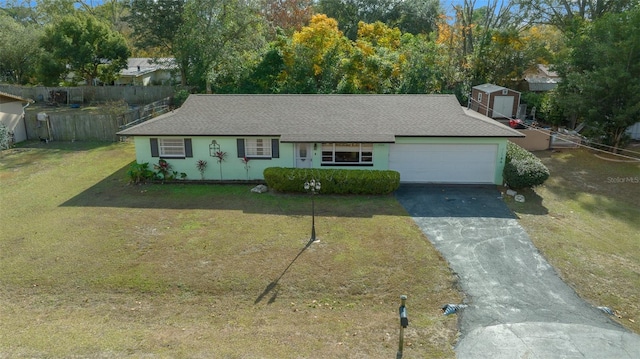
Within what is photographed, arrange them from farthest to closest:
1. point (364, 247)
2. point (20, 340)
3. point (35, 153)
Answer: point (35, 153) → point (364, 247) → point (20, 340)

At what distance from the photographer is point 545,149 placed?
82.3 ft

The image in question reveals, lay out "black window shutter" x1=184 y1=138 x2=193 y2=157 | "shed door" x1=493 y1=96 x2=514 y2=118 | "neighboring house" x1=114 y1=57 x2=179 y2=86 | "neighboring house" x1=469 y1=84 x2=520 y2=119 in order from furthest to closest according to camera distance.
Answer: "neighboring house" x1=114 y1=57 x2=179 y2=86
"shed door" x1=493 y1=96 x2=514 y2=118
"neighboring house" x1=469 y1=84 x2=520 y2=119
"black window shutter" x1=184 y1=138 x2=193 y2=157

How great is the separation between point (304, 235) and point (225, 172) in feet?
22.8

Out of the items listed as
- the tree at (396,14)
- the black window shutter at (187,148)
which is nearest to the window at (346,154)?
the black window shutter at (187,148)

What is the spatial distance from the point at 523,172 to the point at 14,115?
92.6 ft

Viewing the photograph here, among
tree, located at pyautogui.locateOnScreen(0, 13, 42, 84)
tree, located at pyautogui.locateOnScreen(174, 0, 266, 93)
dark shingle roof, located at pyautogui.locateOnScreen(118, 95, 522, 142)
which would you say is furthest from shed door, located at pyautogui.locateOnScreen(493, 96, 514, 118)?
tree, located at pyautogui.locateOnScreen(0, 13, 42, 84)

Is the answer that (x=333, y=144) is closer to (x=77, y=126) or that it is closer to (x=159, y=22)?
(x=77, y=126)

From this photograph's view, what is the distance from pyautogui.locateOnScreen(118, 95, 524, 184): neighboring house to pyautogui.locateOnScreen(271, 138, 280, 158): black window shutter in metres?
0.04

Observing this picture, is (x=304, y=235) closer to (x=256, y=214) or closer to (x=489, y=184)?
(x=256, y=214)

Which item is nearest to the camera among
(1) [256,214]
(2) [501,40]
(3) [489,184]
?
(1) [256,214]

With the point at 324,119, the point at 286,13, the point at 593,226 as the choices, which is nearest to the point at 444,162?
the point at 324,119

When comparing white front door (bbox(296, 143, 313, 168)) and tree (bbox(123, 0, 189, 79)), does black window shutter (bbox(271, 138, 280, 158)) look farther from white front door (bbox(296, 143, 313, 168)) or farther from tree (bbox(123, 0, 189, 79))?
tree (bbox(123, 0, 189, 79))

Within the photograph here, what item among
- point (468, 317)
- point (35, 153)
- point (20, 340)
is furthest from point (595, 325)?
point (35, 153)

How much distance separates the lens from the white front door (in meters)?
18.8
